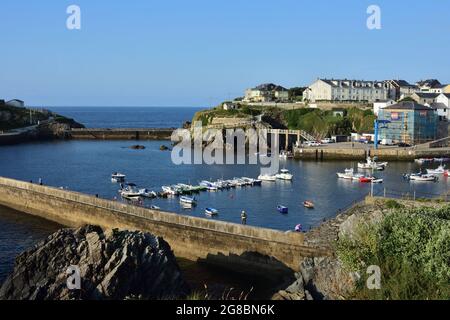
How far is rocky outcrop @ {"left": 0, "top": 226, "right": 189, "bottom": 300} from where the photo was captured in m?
Answer: 20.2

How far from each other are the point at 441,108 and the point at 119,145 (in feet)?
172

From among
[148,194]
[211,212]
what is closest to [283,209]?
[211,212]

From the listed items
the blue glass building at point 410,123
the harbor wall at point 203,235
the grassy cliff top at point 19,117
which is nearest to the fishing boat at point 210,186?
the harbor wall at point 203,235

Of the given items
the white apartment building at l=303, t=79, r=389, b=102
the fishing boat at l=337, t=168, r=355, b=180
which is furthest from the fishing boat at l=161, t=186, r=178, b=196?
the white apartment building at l=303, t=79, r=389, b=102

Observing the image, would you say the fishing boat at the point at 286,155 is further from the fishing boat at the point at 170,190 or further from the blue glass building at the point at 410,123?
the fishing boat at the point at 170,190

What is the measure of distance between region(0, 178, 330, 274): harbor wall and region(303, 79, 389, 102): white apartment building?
245 ft

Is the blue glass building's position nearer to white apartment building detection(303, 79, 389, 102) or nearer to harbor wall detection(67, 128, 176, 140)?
white apartment building detection(303, 79, 389, 102)

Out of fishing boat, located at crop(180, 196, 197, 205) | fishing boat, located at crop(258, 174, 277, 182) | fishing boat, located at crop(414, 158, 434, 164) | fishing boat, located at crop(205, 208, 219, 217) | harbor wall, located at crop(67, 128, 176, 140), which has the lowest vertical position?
fishing boat, located at crop(205, 208, 219, 217)

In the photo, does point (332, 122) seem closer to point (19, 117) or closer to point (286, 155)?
point (286, 155)

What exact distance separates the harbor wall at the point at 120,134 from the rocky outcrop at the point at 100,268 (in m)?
88.4

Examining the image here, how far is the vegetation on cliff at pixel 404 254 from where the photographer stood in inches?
620

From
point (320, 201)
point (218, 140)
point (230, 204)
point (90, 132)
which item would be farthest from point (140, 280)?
point (90, 132)

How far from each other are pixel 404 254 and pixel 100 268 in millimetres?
10740

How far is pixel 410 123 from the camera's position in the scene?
251ft
